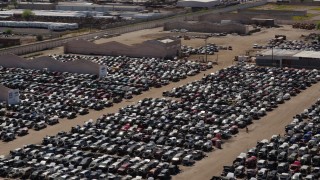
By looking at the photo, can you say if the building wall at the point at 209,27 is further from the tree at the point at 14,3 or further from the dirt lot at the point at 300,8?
the tree at the point at 14,3

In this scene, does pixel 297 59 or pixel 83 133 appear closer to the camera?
pixel 83 133

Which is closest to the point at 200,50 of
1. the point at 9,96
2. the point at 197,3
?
the point at 9,96

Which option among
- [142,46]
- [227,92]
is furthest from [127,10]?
[227,92]

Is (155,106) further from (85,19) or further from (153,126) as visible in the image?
(85,19)

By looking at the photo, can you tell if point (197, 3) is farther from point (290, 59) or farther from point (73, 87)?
point (73, 87)

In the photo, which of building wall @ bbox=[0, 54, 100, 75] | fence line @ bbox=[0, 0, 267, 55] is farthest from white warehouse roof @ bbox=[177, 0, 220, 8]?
building wall @ bbox=[0, 54, 100, 75]

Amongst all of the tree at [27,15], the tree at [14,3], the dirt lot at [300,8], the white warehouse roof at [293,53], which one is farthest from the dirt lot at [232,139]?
the tree at [14,3]

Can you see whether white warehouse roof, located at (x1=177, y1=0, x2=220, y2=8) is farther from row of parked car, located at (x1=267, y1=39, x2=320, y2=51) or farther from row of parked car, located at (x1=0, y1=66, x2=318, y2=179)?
row of parked car, located at (x1=0, y1=66, x2=318, y2=179)
